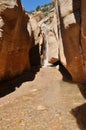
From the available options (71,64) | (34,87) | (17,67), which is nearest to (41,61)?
(17,67)

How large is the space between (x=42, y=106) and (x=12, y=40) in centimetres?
451

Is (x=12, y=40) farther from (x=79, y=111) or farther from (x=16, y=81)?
(x=79, y=111)

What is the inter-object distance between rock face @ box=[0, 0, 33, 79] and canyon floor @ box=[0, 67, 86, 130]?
32.7 inches

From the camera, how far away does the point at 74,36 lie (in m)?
10.0

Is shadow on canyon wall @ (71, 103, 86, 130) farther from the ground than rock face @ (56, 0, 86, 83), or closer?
closer

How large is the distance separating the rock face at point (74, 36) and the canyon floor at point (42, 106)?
896 mm

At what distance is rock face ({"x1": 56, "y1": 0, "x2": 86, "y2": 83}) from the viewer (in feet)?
29.0

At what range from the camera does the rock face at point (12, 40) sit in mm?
12875

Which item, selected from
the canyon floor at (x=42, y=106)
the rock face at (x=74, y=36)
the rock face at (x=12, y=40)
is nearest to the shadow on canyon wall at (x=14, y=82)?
the canyon floor at (x=42, y=106)

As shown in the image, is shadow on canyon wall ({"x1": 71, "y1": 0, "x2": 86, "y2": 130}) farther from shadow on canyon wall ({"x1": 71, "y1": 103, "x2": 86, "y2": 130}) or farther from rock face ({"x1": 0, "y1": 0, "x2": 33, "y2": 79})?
rock face ({"x1": 0, "y1": 0, "x2": 33, "y2": 79})

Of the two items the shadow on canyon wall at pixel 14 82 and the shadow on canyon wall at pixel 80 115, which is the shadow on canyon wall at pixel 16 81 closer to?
the shadow on canyon wall at pixel 14 82

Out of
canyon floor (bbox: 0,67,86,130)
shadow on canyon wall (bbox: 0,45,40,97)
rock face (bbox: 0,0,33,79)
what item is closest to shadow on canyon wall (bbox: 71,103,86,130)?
canyon floor (bbox: 0,67,86,130)

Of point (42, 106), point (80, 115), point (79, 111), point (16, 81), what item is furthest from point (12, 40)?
point (80, 115)

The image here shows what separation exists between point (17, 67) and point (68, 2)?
19.5ft
